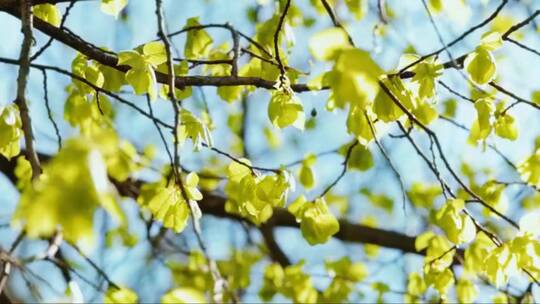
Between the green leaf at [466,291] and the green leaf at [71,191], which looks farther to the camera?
the green leaf at [466,291]

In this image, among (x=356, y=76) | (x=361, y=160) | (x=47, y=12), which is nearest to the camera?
(x=356, y=76)

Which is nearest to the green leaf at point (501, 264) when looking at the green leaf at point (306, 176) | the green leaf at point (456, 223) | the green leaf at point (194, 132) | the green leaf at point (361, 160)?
the green leaf at point (456, 223)

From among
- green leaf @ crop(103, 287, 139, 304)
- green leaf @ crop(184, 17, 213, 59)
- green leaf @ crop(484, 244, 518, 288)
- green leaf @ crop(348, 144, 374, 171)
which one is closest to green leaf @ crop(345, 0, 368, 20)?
green leaf @ crop(348, 144, 374, 171)

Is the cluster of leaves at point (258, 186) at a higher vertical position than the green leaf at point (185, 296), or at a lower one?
higher

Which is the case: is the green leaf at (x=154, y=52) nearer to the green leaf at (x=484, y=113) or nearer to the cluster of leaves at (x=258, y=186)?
the cluster of leaves at (x=258, y=186)

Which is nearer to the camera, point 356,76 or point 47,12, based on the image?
point 356,76

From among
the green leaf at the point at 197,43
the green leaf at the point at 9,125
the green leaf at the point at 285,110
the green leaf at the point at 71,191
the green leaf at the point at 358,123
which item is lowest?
the green leaf at the point at 71,191

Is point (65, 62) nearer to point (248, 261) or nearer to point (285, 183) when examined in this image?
point (248, 261)

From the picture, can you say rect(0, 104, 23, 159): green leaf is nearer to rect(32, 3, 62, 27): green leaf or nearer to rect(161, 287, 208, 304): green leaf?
rect(32, 3, 62, 27): green leaf

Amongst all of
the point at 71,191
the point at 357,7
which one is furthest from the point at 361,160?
the point at 71,191

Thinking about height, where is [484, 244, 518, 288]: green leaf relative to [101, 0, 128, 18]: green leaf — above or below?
below

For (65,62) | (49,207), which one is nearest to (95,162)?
(49,207)

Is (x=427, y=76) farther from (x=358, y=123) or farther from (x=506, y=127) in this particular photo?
(x=506, y=127)

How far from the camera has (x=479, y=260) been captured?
1933 millimetres
